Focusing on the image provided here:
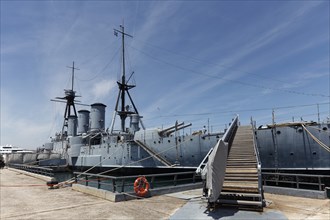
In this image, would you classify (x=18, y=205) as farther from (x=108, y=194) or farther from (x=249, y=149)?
(x=249, y=149)

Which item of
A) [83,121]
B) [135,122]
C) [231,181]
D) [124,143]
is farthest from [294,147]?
[83,121]

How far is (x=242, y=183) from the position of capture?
320 inches

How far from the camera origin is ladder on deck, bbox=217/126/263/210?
23.6 feet

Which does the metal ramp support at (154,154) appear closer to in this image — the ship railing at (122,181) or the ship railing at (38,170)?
the ship railing at (122,181)

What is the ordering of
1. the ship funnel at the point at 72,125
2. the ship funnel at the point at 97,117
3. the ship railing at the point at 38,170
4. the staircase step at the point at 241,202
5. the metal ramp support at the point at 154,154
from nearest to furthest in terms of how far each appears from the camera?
the staircase step at the point at 241,202 → the ship railing at the point at 38,170 → the metal ramp support at the point at 154,154 → the ship funnel at the point at 97,117 → the ship funnel at the point at 72,125

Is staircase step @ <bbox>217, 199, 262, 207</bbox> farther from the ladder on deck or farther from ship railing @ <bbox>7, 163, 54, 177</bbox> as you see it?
ship railing @ <bbox>7, 163, 54, 177</bbox>

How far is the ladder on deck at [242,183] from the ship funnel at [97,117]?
33.7 metres

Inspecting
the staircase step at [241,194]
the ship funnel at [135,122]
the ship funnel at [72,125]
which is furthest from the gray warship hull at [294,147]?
the ship funnel at [72,125]

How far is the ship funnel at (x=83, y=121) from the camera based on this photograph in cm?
4649

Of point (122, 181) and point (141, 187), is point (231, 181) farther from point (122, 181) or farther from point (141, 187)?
point (122, 181)

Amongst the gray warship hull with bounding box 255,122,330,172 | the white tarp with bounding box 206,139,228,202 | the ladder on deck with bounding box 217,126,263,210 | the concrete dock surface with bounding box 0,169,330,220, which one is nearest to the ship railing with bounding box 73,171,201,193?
the concrete dock surface with bounding box 0,169,330,220

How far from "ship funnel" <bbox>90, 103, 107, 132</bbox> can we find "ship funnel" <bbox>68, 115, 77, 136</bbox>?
10.2m

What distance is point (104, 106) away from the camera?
44.0 m

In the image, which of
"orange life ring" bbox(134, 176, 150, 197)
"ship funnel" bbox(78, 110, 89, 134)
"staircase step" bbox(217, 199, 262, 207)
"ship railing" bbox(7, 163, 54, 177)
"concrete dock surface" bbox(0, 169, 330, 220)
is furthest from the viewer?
"ship funnel" bbox(78, 110, 89, 134)
